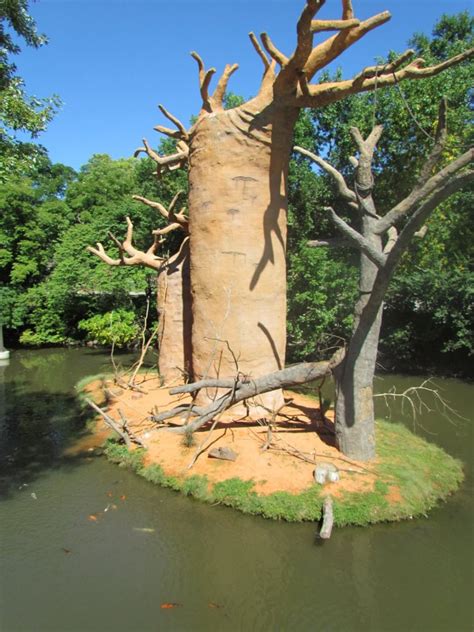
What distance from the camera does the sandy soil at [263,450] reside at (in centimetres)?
695

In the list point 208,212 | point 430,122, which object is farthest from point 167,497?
point 430,122

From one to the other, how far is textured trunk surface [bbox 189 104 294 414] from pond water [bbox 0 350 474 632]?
3097 millimetres

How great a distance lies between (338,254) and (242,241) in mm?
9973

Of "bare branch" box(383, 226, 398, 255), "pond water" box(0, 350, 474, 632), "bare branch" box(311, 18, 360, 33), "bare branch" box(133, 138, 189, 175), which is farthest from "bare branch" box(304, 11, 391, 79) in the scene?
"pond water" box(0, 350, 474, 632)

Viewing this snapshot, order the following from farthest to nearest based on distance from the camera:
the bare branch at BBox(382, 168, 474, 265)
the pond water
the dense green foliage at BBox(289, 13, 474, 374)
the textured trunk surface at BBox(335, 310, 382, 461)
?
1. the dense green foliage at BBox(289, 13, 474, 374)
2. the textured trunk surface at BBox(335, 310, 382, 461)
3. the bare branch at BBox(382, 168, 474, 265)
4. the pond water

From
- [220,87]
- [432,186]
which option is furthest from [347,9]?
[432,186]

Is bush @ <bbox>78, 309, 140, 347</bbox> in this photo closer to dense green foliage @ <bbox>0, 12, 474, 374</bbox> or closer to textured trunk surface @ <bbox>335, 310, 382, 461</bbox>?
dense green foliage @ <bbox>0, 12, 474, 374</bbox>

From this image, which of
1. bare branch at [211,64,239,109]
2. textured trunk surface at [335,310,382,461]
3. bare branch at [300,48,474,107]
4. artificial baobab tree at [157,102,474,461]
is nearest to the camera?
artificial baobab tree at [157,102,474,461]

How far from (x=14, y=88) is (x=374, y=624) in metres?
8.99

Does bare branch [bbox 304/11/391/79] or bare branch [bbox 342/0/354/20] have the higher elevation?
bare branch [bbox 342/0/354/20]

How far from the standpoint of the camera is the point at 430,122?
49.7 ft

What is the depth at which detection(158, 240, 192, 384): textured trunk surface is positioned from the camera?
11.9 meters

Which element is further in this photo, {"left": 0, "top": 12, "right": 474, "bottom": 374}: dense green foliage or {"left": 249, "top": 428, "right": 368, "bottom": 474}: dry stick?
{"left": 0, "top": 12, "right": 474, "bottom": 374}: dense green foliage

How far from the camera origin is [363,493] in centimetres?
655
